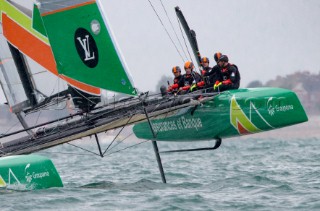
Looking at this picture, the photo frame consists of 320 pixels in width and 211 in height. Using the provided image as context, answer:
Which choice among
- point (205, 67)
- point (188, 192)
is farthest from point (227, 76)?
point (188, 192)

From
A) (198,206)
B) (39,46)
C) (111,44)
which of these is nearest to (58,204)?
(198,206)

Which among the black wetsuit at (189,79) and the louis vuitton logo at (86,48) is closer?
the louis vuitton logo at (86,48)

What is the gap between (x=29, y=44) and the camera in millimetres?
12258

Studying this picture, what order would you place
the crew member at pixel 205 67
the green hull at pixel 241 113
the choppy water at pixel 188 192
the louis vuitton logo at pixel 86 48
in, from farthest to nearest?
the crew member at pixel 205 67
the louis vuitton logo at pixel 86 48
the green hull at pixel 241 113
the choppy water at pixel 188 192

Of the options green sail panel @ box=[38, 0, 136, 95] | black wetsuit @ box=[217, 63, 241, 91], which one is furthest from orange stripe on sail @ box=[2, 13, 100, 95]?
black wetsuit @ box=[217, 63, 241, 91]

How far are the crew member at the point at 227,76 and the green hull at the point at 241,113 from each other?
0.23 m

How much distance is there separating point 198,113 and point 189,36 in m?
1.55

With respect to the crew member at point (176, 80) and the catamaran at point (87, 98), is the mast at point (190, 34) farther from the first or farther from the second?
the catamaran at point (87, 98)

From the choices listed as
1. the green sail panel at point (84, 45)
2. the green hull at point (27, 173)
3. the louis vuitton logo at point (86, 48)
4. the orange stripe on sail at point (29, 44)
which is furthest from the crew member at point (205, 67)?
the green hull at point (27, 173)

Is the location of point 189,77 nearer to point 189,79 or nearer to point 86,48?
point 189,79

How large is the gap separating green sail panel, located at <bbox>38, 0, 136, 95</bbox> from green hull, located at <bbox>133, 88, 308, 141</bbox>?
1.11m

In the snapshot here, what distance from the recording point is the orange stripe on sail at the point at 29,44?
1223 cm

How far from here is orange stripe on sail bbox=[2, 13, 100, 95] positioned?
40.1 ft

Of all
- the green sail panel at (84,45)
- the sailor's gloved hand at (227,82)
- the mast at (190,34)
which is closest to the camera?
the green sail panel at (84,45)
